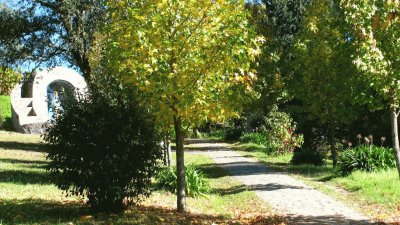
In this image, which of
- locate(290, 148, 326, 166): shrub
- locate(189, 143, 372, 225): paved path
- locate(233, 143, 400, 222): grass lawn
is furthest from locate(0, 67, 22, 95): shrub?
locate(233, 143, 400, 222): grass lawn

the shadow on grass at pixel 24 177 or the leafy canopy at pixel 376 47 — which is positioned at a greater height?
the leafy canopy at pixel 376 47

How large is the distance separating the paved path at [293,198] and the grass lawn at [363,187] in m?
0.47

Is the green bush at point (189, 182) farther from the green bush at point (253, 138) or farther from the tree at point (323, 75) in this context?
the green bush at point (253, 138)

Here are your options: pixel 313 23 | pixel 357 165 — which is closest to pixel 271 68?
pixel 313 23

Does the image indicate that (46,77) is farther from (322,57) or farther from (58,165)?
(58,165)

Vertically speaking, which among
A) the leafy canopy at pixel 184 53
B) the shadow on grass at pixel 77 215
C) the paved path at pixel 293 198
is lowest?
the paved path at pixel 293 198

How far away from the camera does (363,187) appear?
509 inches

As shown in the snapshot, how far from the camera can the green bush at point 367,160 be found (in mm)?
15117

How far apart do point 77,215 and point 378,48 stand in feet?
25.1

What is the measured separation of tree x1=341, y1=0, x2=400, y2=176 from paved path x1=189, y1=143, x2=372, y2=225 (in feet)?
8.10

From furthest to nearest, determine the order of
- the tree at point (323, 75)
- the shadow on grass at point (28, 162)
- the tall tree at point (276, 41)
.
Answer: the tall tree at point (276, 41)
the tree at point (323, 75)
the shadow on grass at point (28, 162)

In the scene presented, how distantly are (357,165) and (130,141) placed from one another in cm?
971

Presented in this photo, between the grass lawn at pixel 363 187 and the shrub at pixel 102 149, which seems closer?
the shrub at pixel 102 149

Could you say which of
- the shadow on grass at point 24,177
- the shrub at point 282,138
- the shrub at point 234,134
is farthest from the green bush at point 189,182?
the shrub at point 234,134
